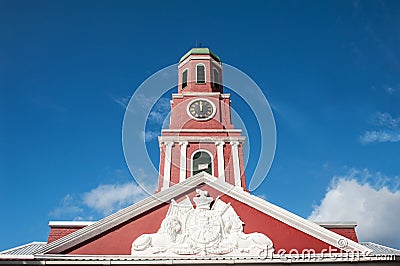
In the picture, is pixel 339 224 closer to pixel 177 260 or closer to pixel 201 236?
pixel 201 236

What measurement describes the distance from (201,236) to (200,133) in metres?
11.0

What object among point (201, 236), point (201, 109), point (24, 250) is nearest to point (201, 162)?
point (201, 109)

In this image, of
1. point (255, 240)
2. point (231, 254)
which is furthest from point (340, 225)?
point (231, 254)

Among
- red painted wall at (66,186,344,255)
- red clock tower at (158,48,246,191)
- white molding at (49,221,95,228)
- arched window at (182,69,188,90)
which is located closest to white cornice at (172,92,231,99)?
red clock tower at (158,48,246,191)

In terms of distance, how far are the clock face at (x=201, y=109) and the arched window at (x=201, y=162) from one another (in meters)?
3.24

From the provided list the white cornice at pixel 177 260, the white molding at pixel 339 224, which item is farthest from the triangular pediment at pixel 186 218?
the white molding at pixel 339 224

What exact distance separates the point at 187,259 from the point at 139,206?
3638 millimetres

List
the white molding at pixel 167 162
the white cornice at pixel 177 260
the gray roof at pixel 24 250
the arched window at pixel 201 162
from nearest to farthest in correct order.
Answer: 1. the white cornice at pixel 177 260
2. the gray roof at pixel 24 250
3. the white molding at pixel 167 162
4. the arched window at pixel 201 162

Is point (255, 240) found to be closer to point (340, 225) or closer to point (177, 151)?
point (340, 225)

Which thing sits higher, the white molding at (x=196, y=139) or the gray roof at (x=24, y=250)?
the white molding at (x=196, y=139)

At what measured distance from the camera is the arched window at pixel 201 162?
82.7ft

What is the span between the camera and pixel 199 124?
91.6 ft

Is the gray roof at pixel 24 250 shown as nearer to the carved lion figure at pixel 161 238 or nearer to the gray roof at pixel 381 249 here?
the carved lion figure at pixel 161 238

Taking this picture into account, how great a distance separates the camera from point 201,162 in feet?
84.3
